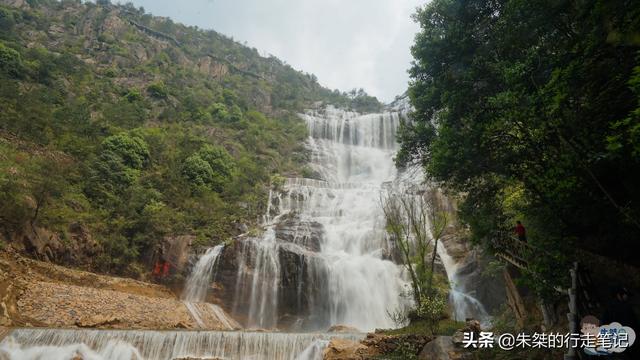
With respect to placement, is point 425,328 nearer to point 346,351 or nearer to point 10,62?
point 346,351

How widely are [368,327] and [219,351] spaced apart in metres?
9.25

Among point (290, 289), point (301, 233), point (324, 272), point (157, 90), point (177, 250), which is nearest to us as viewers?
point (290, 289)

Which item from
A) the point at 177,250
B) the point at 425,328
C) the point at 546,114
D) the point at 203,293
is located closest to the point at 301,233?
the point at 203,293

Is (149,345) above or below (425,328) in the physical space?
below

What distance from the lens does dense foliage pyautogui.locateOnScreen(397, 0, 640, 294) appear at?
650 cm

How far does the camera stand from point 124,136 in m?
28.9

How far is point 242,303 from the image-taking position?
830 inches

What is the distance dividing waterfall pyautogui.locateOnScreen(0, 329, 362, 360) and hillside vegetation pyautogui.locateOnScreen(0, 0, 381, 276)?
6.52 metres

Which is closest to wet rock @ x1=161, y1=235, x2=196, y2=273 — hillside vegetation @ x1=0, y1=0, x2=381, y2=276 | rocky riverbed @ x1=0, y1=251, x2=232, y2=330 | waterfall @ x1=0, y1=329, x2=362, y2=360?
hillside vegetation @ x1=0, y1=0, x2=381, y2=276

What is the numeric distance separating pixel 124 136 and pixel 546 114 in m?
27.9

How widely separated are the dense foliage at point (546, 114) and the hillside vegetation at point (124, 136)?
16328 mm

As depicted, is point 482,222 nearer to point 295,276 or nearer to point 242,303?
point 295,276

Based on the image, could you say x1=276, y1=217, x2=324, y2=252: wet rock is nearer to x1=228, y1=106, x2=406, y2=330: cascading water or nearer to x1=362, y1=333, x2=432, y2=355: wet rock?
x1=228, y1=106, x2=406, y2=330: cascading water

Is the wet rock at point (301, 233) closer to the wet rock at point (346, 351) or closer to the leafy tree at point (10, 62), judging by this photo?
the wet rock at point (346, 351)
